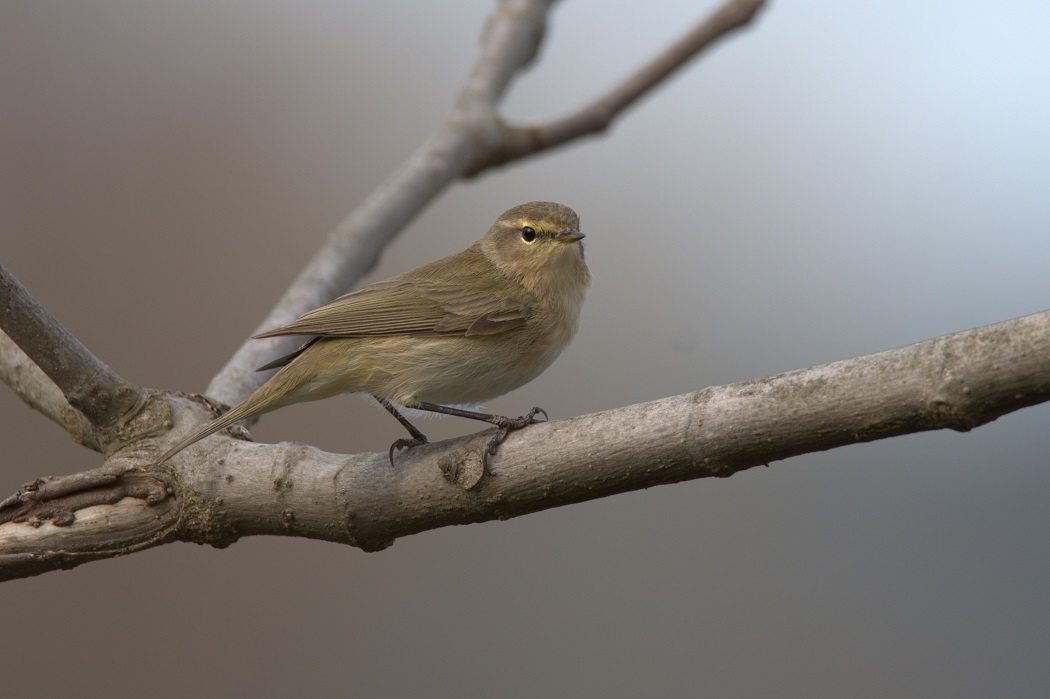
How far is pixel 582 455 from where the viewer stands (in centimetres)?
161

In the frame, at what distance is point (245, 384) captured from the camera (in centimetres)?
273

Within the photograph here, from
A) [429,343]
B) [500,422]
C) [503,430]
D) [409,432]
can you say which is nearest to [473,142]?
[429,343]

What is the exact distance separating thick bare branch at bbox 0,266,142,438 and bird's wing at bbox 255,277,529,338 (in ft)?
1.39

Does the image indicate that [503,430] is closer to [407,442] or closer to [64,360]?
[407,442]

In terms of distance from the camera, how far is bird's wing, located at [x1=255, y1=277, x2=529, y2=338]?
252 centimetres

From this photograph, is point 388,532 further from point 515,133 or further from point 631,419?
point 515,133

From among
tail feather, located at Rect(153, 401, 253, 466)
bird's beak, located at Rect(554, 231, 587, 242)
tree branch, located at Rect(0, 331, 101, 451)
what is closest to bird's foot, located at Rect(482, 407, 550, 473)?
tail feather, located at Rect(153, 401, 253, 466)

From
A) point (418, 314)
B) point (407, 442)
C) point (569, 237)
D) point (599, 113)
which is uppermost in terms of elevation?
point (599, 113)

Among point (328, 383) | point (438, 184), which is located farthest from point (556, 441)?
point (438, 184)

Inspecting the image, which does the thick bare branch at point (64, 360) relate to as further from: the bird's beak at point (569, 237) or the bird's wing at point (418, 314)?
the bird's beak at point (569, 237)

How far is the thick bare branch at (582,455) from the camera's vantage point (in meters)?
1.30

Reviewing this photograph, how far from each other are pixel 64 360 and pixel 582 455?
4.09 ft

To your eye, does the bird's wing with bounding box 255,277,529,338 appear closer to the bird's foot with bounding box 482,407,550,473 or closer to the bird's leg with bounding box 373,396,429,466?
the bird's leg with bounding box 373,396,429,466

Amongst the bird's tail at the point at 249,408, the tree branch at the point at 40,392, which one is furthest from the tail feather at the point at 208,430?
the tree branch at the point at 40,392
